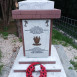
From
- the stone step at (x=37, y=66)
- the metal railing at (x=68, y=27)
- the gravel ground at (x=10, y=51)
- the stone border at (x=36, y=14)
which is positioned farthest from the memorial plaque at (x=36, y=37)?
the metal railing at (x=68, y=27)

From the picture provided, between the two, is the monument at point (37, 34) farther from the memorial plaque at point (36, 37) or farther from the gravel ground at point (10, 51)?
the gravel ground at point (10, 51)

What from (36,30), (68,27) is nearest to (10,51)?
(36,30)

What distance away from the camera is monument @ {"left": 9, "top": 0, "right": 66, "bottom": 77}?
2.60 meters

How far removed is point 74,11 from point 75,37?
2579 mm

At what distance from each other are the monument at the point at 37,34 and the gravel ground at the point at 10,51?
0.43 m

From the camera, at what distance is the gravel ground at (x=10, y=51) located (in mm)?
3346

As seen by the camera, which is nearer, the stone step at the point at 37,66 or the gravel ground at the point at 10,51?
the stone step at the point at 37,66

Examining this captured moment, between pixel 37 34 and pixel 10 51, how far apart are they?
1.75 meters

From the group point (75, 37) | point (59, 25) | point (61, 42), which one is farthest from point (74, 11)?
point (61, 42)

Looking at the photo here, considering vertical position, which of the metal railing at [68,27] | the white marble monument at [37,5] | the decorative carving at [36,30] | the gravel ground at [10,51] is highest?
the white marble monument at [37,5]

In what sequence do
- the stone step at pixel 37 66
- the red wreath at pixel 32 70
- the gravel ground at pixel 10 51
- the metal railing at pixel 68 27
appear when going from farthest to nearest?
the metal railing at pixel 68 27 < the gravel ground at pixel 10 51 < the stone step at pixel 37 66 < the red wreath at pixel 32 70

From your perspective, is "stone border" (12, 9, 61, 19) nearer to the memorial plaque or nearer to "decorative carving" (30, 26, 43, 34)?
the memorial plaque

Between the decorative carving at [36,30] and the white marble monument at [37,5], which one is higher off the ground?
the white marble monument at [37,5]

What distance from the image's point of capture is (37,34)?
2.88m
